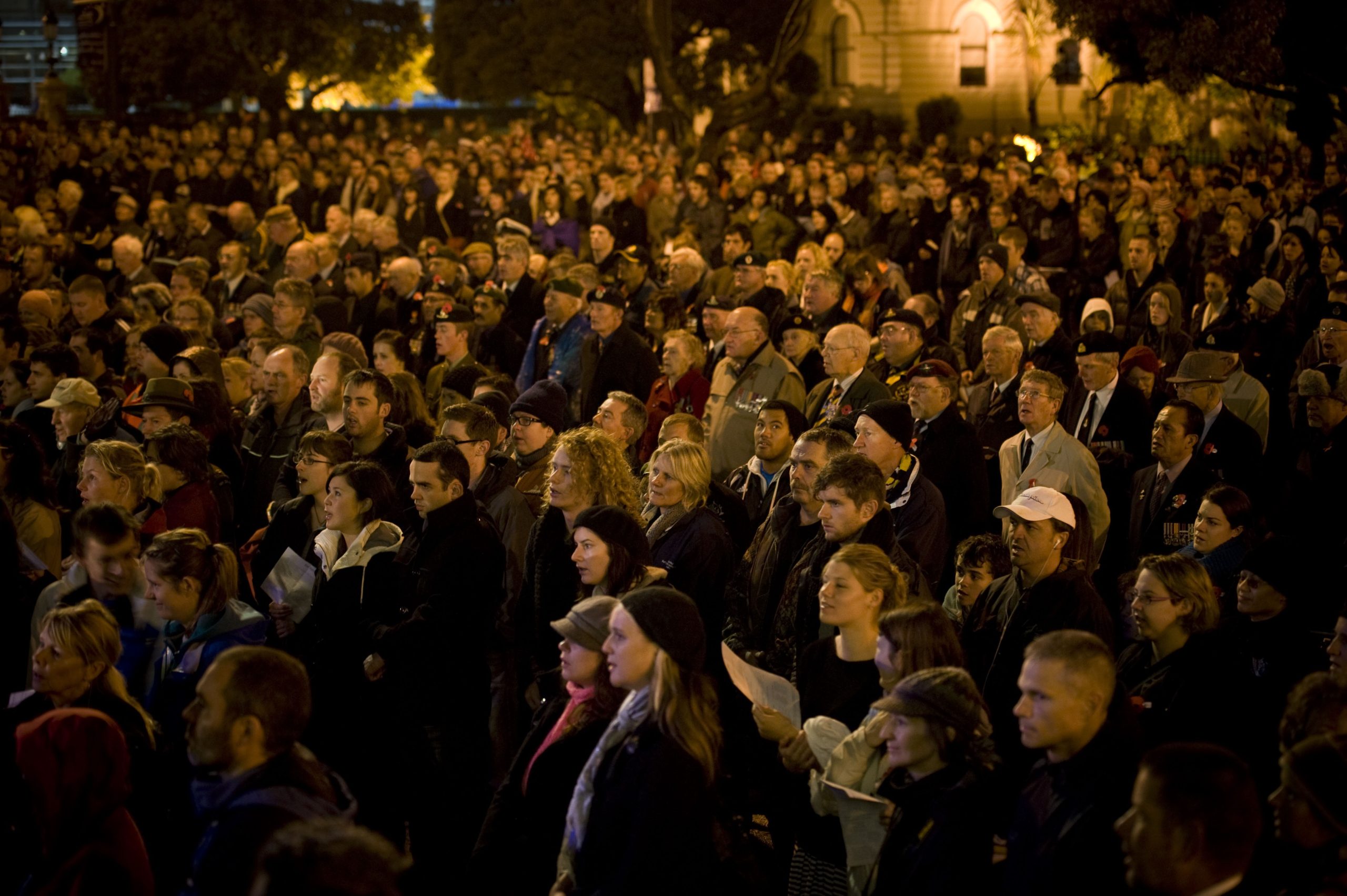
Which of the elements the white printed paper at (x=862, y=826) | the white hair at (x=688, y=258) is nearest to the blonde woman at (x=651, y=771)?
the white printed paper at (x=862, y=826)

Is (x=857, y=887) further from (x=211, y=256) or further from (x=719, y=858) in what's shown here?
(x=211, y=256)

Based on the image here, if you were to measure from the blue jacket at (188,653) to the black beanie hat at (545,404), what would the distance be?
228 cm

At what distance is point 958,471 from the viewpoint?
7.67 metres

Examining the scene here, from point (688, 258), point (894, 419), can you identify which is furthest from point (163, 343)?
point (894, 419)

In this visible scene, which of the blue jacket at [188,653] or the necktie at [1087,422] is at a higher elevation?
the necktie at [1087,422]

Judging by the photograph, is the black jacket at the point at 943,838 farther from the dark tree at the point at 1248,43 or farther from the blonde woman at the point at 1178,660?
the dark tree at the point at 1248,43

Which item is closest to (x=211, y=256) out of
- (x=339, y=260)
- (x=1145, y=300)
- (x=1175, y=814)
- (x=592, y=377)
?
(x=339, y=260)

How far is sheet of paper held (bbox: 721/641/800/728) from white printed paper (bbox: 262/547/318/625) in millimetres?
2105

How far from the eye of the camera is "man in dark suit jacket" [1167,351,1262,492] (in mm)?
7945

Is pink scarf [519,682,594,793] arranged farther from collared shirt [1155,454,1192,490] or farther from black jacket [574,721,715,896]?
collared shirt [1155,454,1192,490]

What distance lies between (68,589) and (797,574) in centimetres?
300

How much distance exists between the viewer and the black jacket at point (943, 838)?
3.91 m

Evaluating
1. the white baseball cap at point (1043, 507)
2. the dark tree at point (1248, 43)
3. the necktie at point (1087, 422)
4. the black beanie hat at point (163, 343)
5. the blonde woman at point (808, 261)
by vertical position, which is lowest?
the necktie at point (1087, 422)

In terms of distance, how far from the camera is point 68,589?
565cm
